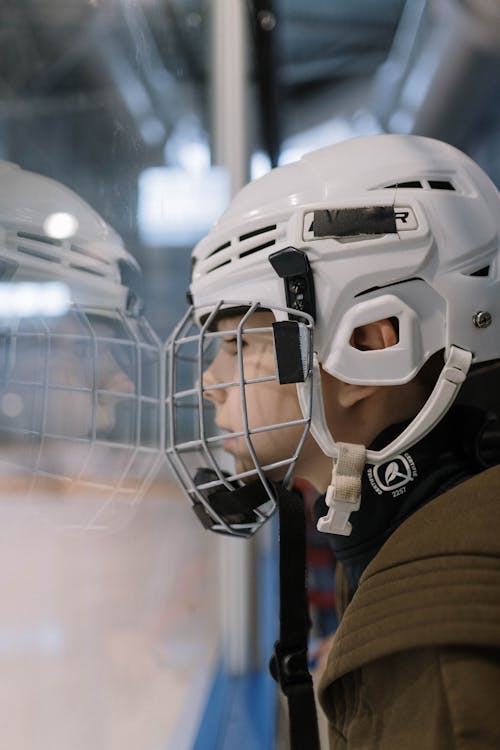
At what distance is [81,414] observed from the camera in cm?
62

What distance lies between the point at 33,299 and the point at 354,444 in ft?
1.11

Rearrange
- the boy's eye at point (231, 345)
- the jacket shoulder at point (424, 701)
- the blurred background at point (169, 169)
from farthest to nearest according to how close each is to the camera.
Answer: the boy's eye at point (231, 345)
the blurred background at point (169, 169)
the jacket shoulder at point (424, 701)

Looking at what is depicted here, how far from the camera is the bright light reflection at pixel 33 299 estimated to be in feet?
1.65

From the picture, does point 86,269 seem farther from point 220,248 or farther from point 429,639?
point 429,639

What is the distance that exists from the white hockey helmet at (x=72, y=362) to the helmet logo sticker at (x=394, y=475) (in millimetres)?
268

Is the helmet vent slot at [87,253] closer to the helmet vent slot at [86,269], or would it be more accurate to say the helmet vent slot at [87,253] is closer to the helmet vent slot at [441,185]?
the helmet vent slot at [86,269]

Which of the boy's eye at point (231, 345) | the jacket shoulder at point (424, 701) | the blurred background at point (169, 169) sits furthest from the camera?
the boy's eye at point (231, 345)

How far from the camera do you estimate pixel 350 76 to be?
1953mm

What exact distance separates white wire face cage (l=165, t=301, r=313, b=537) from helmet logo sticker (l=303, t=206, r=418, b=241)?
0.09 meters

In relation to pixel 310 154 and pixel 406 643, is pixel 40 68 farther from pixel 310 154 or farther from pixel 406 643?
pixel 406 643

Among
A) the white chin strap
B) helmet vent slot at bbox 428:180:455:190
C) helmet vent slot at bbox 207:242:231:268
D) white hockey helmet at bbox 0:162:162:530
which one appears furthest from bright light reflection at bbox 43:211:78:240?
helmet vent slot at bbox 428:180:455:190

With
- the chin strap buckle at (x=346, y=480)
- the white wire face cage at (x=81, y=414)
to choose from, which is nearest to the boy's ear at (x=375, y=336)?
the chin strap buckle at (x=346, y=480)

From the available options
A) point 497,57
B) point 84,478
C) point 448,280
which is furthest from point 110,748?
point 497,57

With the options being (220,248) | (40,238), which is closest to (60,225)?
(40,238)
